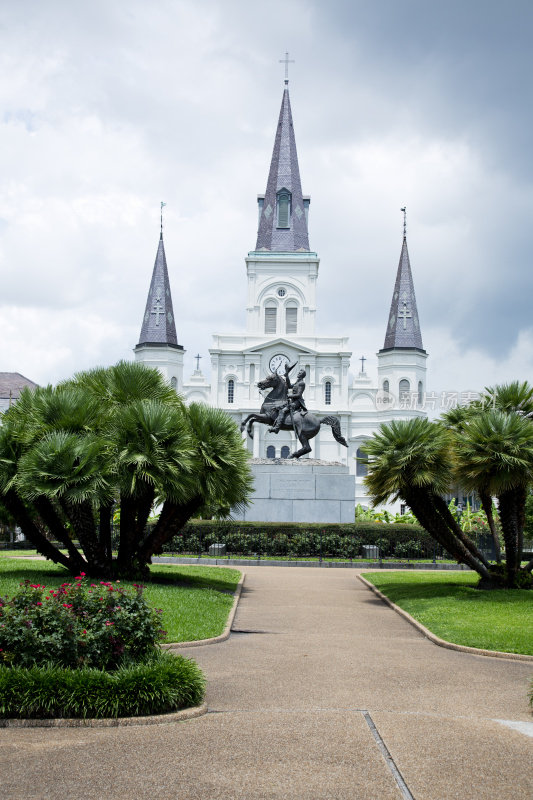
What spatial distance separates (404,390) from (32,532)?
222ft

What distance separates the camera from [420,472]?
658 inches

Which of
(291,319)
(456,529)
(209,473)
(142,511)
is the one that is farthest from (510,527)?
(291,319)

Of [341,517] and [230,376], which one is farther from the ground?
[230,376]

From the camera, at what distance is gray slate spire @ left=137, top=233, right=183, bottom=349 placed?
272ft

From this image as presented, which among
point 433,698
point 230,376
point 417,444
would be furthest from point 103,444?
point 230,376

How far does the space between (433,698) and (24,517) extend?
1179cm

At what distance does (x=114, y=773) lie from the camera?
5562 mm

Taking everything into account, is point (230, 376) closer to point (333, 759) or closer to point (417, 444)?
point (417, 444)

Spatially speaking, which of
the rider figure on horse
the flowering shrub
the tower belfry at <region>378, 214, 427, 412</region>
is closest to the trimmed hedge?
the rider figure on horse

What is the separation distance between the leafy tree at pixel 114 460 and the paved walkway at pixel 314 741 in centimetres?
569

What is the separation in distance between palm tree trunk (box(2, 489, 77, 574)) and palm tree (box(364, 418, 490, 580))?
6.94 meters

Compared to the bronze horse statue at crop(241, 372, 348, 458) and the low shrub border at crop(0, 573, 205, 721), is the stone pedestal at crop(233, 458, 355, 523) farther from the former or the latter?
the low shrub border at crop(0, 573, 205, 721)

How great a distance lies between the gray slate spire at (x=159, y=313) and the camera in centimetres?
8281

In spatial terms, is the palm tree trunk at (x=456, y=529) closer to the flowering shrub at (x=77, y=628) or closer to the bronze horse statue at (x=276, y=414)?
the bronze horse statue at (x=276, y=414)
